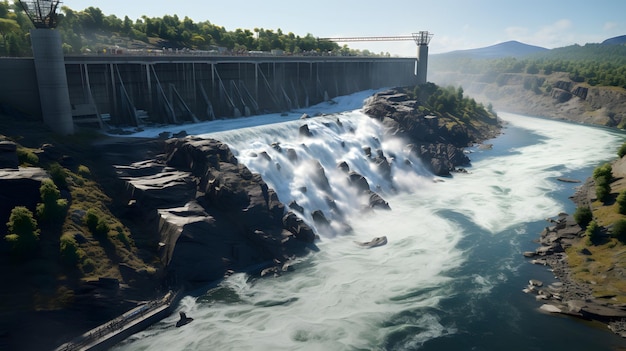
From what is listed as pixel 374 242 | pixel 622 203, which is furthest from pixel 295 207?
pixel 622 203

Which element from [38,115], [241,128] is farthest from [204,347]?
[241,128]

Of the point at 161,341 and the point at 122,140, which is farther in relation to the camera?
the point at 122,140

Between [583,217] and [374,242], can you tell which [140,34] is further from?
[583,217]

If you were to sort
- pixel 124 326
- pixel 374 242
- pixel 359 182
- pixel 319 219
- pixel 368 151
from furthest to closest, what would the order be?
pixel 368 151
pixel 359 182
pixel 319 219
pixel 374 242
pixel 124 326

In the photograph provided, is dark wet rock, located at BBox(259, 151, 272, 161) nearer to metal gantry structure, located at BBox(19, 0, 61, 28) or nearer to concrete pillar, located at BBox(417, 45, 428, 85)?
metal gantry structure, located at BBox(19, 0, 61, 28)

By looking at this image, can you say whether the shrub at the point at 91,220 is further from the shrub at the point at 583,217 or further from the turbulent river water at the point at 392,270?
the shrub at the point at 583,217

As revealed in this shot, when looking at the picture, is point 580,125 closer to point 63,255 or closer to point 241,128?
point 241,128
